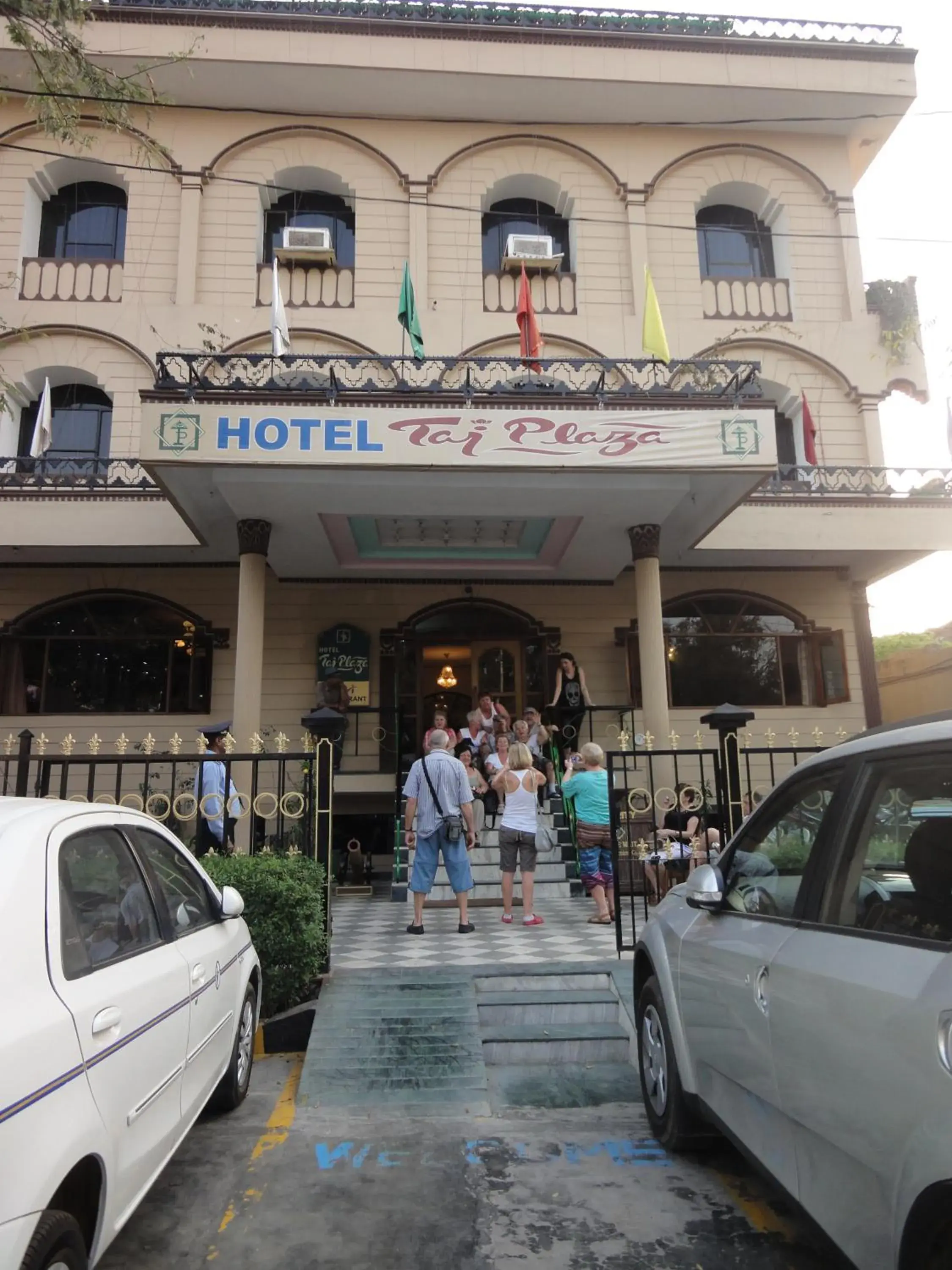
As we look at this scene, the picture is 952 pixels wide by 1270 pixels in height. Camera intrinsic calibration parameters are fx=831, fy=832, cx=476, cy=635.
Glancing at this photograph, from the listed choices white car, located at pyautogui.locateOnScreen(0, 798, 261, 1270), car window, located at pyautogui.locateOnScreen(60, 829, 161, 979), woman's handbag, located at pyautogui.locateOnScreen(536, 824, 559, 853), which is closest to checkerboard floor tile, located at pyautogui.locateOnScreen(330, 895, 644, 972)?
woman's handbag, located at pyautogui.locateOnScreen(536, 824, 559, 853)

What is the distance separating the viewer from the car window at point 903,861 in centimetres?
217

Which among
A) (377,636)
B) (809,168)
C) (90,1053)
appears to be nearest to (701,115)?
(809,168)

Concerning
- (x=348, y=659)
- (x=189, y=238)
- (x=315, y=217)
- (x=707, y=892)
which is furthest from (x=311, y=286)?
(x=707, y=892)

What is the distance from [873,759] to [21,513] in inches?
477

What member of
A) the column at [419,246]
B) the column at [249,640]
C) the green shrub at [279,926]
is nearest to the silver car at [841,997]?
the green shrub at [279,926]

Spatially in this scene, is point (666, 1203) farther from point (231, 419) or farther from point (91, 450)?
point (91, 450)

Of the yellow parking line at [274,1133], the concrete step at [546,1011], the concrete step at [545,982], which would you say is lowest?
the yellow parking line at [274,1133]

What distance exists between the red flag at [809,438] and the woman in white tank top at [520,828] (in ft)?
26.8

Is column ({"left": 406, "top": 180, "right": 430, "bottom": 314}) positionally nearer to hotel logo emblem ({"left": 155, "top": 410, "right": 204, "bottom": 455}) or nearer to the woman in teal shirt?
hotel logo emblem ({"left": 155, "top": 410, "right": 204, "bottom": 455})

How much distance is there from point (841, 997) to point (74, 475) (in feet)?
40.8

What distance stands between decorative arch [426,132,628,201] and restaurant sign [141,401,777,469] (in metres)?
7.18

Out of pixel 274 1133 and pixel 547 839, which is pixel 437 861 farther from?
pixel 274 1133

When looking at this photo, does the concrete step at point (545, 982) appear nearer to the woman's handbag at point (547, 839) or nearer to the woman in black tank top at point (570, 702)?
the woman's handbag at point (547, 839)

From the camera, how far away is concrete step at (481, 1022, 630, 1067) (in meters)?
4.92
